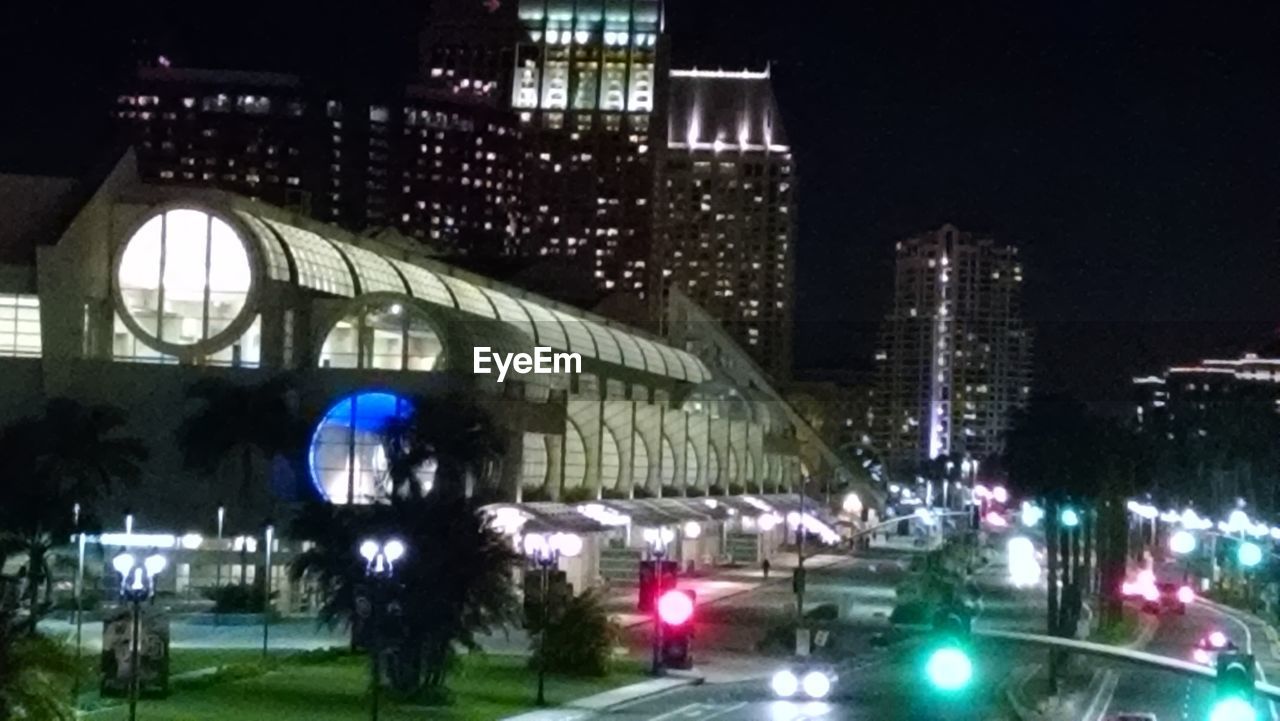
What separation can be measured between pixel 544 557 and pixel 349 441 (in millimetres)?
17555

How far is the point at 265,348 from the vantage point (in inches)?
3792

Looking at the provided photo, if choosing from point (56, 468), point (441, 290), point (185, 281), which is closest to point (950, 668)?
point (56, 468)

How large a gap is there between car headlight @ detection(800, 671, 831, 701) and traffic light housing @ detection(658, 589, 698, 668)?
334cm

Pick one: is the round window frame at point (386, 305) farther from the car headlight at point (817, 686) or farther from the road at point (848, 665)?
the car headlight at point (817, 686)

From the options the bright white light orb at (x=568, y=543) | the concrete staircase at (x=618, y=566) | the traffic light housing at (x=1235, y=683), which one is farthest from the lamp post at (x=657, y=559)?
the traffic light housing at (x=1235, y=683)

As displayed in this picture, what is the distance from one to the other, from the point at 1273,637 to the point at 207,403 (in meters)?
43.3

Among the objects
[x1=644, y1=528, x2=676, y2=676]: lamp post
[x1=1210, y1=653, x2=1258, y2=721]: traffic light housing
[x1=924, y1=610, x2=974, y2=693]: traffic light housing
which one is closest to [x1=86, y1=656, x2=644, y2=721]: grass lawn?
[x1=644, y1=528, x2=676, y2=676]: lamp post

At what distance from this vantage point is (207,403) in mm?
90438

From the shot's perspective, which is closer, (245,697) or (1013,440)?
(245,697)

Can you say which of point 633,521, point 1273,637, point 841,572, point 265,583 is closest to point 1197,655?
point 1273,637

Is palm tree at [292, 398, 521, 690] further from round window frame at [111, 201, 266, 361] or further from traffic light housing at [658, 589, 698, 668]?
round window frame at [111, 201, 266, 361]

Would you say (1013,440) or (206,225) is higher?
(206,225)

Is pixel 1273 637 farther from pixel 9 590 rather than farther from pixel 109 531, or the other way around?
pixel 9 590

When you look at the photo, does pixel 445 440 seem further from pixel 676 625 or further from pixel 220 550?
pixel 676 625
